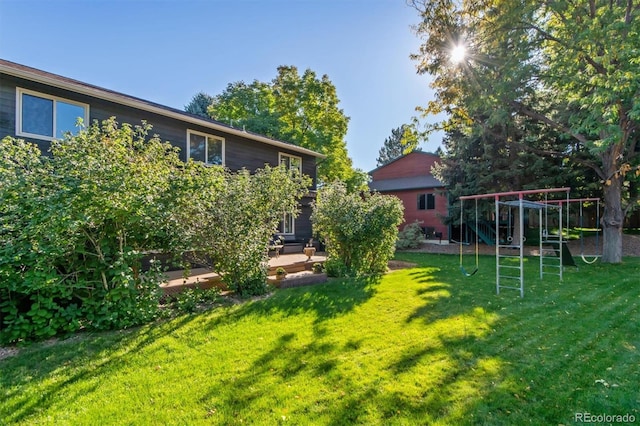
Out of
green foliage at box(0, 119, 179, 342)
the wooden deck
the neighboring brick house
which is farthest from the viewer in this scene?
the neighboring brick house

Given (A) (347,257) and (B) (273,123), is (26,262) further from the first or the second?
(B) (273,123)

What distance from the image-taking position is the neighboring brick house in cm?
2203

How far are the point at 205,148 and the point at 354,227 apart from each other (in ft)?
23.7

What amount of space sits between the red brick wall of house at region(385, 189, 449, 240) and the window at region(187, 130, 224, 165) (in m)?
14.1

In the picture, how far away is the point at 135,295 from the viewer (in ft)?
17.4

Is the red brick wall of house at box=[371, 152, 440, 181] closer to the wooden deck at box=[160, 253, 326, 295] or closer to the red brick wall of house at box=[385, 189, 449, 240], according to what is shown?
the red brick wall of house at box=[385, 189, 449, 240]

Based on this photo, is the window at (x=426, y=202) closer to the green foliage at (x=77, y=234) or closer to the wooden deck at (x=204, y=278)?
the wooden deck at (x=204, y=278)

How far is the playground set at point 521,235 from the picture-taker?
768 centimetres

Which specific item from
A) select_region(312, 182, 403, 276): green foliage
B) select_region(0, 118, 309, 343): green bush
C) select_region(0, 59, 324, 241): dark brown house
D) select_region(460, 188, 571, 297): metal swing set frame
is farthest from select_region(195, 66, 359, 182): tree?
select_region(0, 118, 309, 343): green bush

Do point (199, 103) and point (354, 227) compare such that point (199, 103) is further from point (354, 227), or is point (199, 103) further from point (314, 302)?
point (314, 302)

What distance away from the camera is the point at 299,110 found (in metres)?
25.5

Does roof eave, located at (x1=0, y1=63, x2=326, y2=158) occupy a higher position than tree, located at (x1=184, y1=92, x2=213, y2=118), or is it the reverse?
tree, located at (x1=184, y1=92, x2=213, y2=118)

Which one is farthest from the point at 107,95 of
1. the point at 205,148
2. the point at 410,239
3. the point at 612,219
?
the point at 612,219

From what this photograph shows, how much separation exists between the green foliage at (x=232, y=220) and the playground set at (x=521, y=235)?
5.28 meters
